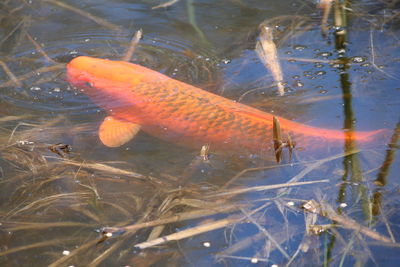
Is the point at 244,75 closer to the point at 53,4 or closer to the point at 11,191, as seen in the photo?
the point at 11,191

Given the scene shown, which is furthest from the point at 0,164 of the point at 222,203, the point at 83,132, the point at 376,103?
the point at 376,103

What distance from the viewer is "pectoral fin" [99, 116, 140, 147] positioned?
3176 millimetres

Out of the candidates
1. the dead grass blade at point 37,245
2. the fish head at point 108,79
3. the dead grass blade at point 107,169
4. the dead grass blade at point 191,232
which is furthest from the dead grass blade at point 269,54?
the dead grass blade at point 37,245

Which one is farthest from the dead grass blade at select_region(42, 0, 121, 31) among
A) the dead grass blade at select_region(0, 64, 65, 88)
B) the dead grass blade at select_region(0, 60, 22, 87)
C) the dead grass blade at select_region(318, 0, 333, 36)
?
the dead grass blade at select_region(318, 0, 333, 36)

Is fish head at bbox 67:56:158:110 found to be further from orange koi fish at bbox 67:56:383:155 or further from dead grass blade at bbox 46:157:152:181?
dead grass blade at bbox 46:157:152:181

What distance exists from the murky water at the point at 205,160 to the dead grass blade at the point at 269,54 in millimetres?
40

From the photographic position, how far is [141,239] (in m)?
2.52

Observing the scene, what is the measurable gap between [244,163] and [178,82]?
0.89 m

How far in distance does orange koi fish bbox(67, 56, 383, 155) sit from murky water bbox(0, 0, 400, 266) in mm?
83

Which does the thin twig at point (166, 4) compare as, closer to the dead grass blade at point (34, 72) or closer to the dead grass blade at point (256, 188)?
the dead grass blade at point (34, 72)

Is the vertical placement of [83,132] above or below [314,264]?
above

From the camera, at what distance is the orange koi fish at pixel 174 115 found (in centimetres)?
305

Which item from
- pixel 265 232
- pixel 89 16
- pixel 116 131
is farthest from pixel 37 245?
pixel 89 16

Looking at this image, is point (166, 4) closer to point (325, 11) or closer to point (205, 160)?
point (325, 11)
